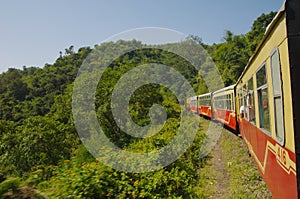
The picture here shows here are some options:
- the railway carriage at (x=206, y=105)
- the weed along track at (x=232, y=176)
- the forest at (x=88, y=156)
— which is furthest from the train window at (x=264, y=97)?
the railway carriage at (x=206, y=105)

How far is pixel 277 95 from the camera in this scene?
3.07m

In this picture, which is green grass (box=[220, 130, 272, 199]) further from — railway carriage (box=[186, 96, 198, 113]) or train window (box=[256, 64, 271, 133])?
railway carriage (box=[186, 96, 198, 113])

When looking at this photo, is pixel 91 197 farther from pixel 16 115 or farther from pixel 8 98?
pixel 8 98

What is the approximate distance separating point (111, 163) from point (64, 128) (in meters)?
11.0

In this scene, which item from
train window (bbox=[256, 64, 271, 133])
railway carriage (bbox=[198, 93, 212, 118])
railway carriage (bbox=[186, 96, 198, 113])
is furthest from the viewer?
railway carriage (bbox=[186, 96, 198, 113])

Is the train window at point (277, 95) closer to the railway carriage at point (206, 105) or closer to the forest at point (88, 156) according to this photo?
the forest at point (88, 156)

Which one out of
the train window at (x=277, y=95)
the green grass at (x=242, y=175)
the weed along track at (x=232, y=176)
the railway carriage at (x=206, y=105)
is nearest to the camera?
the train window at (x=277, y=95)

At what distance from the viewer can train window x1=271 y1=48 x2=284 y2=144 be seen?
2928mm

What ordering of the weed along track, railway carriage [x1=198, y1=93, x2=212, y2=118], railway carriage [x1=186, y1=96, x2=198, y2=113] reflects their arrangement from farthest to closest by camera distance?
railway carriage [x1=186, y1=96, x2=198, y2=113] → railway carriage [x1=198, y1=93, x2=212, y2=118] → the weed along track

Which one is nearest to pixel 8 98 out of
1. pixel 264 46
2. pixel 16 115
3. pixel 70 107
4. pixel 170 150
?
pixel 16 115

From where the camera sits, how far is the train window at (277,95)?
2.93 m

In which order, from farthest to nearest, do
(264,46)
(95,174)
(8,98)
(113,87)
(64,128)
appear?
(8,98)
(64,128)
(113,87)
(95,174)
(264,46)

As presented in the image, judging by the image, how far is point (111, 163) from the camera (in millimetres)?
5902

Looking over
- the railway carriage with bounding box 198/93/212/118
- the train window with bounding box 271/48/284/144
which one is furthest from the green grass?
the railway carriage with bounding box 198/93/212/118
